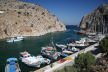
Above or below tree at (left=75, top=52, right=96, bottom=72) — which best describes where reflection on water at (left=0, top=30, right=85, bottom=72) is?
below

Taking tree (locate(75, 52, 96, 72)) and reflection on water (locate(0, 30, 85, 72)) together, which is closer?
tree (locate(75, 52, 96, 72))

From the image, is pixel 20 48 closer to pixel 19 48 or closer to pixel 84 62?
pixel 19 48

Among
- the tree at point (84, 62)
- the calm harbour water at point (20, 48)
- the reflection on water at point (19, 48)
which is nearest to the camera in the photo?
the tree at point (84, 62)

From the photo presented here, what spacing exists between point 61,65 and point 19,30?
77.3 meters

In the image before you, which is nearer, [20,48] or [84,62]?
[84,62]

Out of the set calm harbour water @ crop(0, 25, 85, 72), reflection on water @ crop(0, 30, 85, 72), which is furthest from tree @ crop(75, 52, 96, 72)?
reflection on water @ crop(0, 30, 85, 72)

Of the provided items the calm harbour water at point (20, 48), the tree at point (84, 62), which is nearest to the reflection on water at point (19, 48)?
the calm harbour water at point (20, 48)

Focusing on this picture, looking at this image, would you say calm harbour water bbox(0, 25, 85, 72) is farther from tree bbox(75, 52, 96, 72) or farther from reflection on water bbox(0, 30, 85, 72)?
tree bbox(75, 52, 96, 72)

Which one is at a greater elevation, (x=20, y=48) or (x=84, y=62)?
(x=84, y=62)

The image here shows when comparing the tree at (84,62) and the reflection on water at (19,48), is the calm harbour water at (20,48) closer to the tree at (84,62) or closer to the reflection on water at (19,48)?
the reflection on water at (19,48)

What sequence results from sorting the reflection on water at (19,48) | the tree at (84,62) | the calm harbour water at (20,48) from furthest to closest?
the reflection on water at (19,48) → the calm harbour water at (20,48) → the tree at (84,62)

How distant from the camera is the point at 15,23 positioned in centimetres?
10175

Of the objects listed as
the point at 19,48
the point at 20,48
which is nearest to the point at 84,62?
the point at 20,48

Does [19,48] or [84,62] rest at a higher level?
[84,62]
